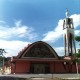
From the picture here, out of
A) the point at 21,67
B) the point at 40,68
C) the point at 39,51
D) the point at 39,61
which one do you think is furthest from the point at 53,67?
the point at 21,67

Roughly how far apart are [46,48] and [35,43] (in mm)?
2520

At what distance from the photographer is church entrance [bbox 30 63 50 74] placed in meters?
52.9

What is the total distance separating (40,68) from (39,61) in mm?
2082

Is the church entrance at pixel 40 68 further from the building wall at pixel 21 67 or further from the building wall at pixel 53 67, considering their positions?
the building wall at pixel 21 67

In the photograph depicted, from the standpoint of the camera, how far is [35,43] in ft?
169

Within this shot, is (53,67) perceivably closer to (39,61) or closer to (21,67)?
(39,61)

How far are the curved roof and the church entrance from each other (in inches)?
91.4

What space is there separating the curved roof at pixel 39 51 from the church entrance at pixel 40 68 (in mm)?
2323

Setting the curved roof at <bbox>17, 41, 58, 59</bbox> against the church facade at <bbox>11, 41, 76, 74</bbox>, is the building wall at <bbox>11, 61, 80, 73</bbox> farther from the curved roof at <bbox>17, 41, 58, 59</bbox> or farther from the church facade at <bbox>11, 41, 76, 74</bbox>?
the curved roof at <bbox>17, 41, 58, 59</bbox>

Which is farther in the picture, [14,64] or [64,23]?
[64,23]

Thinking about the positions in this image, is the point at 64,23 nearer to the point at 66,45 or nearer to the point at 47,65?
the point at 66,45

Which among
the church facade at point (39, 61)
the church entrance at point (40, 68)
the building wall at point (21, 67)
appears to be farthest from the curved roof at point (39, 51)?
the church entrance at point (40, 68)

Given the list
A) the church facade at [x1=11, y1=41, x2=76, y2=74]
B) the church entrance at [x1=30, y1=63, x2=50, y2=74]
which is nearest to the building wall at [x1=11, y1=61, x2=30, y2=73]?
the church facade at [x1=11, y1=41, x2=76, y2=74]

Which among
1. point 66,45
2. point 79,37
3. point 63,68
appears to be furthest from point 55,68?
point 79,37
